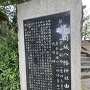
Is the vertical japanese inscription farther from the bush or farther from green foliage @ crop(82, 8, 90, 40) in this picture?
green foliage @ crop(82, 8, 90, 40)

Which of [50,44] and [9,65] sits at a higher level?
[50,44]

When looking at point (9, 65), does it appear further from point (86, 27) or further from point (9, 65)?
point (86, 27)

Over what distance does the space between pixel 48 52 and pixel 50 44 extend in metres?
0.15

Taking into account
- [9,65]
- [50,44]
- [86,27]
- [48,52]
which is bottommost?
[9,65]

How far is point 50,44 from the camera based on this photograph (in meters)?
3.04

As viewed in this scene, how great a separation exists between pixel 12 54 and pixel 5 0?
82.1 inches

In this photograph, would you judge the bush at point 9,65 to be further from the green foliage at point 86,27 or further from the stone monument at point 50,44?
the green foliage at point 86,27

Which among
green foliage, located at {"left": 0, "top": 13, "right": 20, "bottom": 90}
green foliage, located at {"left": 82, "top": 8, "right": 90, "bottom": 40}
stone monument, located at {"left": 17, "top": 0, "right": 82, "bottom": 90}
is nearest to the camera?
stone monument, located at {"left": 17, "top": 0, "right": 82, "bottom": 90}

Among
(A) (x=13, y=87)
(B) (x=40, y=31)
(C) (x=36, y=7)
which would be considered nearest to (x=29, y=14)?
(C) (x=36, y=7)

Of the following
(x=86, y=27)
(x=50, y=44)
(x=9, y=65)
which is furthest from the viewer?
(x=86, y=27)

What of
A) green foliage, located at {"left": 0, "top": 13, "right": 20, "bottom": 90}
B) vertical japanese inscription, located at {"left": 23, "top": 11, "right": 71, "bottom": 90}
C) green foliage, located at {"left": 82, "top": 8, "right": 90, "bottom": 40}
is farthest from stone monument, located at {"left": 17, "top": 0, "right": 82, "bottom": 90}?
green foliage, located at {"left": 82, "top": 8, "right": 90, "bottom": 40}

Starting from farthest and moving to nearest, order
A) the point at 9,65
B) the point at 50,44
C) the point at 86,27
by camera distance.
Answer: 1. the point at 86,27
2. the point at 9,65
3. the point at 50,44

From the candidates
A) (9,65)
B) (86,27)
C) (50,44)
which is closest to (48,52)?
(50,44)

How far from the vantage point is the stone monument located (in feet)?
9.32
